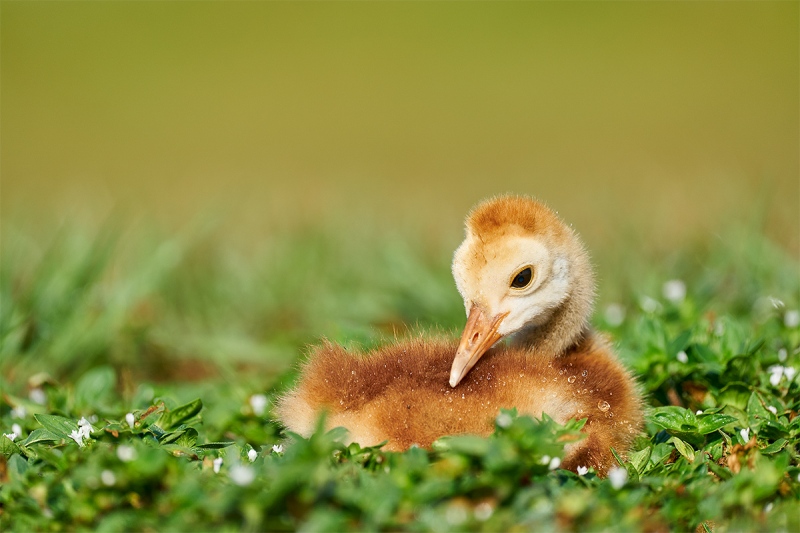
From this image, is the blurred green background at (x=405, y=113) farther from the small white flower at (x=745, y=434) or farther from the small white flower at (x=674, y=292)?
the small white flower at (x=745, y=434)

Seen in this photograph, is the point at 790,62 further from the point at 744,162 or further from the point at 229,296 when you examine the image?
the point at 229,296

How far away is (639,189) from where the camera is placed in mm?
7492

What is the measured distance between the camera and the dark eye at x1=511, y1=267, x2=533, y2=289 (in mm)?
3368

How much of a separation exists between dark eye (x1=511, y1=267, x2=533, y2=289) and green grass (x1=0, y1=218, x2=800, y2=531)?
398 millimetres

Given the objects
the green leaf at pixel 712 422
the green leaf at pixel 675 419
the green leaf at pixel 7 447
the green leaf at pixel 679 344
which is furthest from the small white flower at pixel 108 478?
the green leaf at pixel 679 344

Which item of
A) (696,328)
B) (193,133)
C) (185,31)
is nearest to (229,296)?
(696,328)

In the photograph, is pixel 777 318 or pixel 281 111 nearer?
pixel 777 318

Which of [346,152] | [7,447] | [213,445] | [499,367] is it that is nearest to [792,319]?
[499,367]

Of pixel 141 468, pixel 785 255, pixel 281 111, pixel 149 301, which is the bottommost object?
pixel 281 111

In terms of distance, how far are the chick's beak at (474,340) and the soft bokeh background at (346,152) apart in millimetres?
1147

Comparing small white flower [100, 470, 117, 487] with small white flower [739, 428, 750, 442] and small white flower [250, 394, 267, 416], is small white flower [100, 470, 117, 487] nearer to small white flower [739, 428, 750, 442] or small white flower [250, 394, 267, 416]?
small white flower [250, 394, 267, 416]

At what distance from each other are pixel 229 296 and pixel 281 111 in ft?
49.8

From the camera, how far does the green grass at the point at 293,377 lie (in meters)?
2.51

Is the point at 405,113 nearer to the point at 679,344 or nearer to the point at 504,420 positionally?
the point at 679,344
